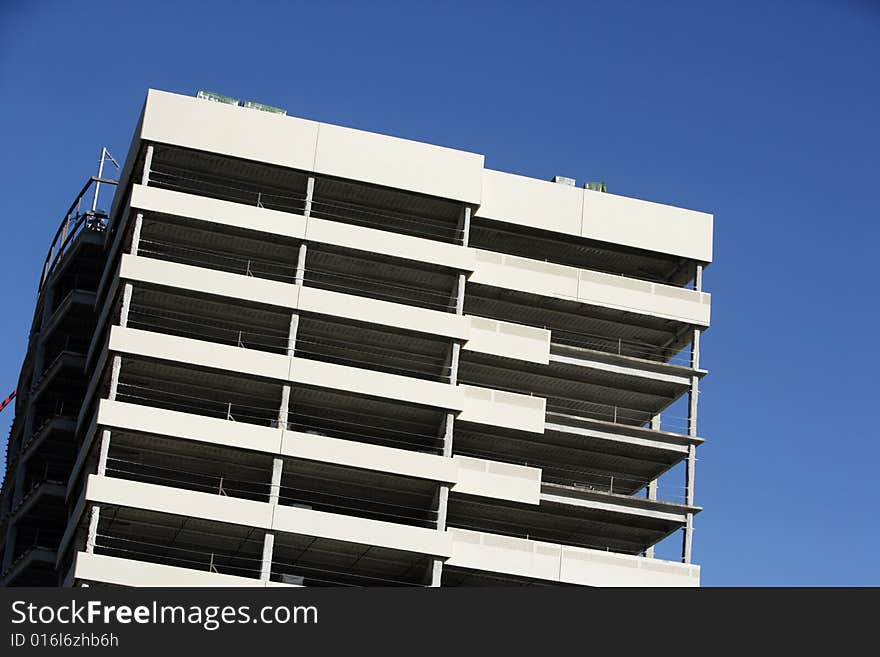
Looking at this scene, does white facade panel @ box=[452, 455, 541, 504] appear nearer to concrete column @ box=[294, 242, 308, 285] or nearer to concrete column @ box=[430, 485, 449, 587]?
concrete column @ box=[430, 485, 449, 587]

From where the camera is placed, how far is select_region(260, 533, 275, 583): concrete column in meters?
69.6

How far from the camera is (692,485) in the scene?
79.8 metres

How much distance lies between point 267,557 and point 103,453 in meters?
8.38

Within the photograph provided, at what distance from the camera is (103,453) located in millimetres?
70500

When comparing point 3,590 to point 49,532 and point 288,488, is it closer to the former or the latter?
point 288,488

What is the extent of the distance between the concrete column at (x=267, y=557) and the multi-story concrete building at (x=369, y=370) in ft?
0.40

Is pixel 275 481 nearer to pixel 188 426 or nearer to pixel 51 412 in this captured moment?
pixel 188 426

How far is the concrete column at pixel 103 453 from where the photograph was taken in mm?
70188

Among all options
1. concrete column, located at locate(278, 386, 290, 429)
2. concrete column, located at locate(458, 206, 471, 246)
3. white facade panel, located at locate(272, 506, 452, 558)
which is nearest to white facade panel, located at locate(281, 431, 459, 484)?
concrete column, located at locate(278, 386, 290, 429)

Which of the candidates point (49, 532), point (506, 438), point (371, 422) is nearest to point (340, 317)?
point (371, 422)

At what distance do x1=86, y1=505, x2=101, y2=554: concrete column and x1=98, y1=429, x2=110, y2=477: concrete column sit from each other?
61.0 inches

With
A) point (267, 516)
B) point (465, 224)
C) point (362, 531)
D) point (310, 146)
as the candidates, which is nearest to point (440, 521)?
point (362, 531)

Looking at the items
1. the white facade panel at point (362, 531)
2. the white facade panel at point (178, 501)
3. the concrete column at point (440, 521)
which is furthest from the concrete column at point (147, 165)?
the concrete column at point (440, 521)

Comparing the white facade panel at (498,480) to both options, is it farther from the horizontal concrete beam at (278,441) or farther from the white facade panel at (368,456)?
the white facade panel at (368,456)
